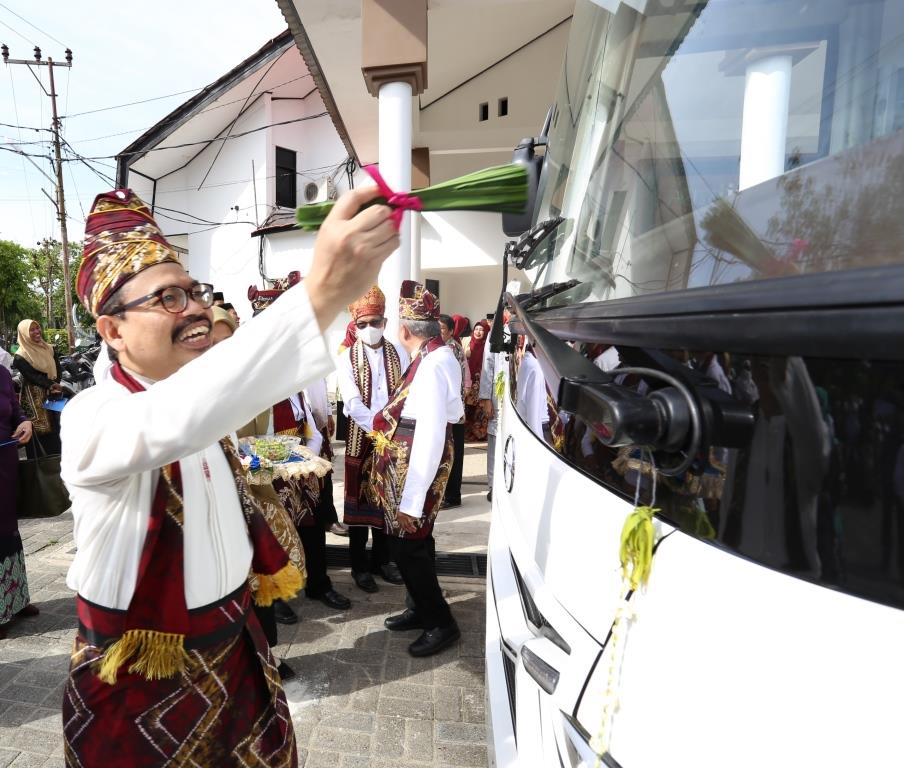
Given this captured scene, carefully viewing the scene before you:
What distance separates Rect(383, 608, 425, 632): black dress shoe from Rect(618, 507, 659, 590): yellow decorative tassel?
2.80m

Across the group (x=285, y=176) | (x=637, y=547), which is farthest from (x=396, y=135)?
(x=285, y=176)

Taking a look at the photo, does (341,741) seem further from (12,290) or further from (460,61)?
(12,290)

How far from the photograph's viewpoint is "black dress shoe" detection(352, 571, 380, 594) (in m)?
3.95

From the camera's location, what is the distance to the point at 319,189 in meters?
16.4

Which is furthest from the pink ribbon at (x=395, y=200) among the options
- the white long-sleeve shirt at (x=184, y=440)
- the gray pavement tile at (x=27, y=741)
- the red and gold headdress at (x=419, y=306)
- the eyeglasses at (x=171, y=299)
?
the gray pavement tile at (x=27, y=741)

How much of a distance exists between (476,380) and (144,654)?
6.82 metres

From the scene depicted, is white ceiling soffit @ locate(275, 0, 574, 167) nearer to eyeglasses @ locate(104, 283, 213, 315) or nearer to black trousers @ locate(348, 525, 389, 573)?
black trousers @ locate(348, 525, 389, 573)

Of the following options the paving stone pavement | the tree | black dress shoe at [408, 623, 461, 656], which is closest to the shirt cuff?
black dress shoe at [408, 623, 461, 656]

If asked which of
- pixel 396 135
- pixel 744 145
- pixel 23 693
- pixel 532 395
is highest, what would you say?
pixel 396 135

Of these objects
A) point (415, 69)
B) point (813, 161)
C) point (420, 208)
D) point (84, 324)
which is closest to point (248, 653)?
point (420, 208)

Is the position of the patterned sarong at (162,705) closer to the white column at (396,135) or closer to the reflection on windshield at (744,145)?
the reflection on windshield at (744,145)

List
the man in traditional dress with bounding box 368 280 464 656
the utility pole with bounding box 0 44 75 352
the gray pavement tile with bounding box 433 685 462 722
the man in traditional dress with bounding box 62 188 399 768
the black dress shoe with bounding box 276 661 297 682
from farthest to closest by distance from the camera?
the utility pole with bounding box 0 44 75 352, the man in traditional dress with bounding box 368 280 464 656, the black dress shoe with bounding box 276 661 297 682, the gray pavement tile with bounding box 433 685 462 722, the man in traditional dress with bounding box 62 188 399 768

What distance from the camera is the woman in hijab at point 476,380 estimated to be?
25.1ft

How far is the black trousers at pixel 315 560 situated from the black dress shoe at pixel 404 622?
0.55 meters
